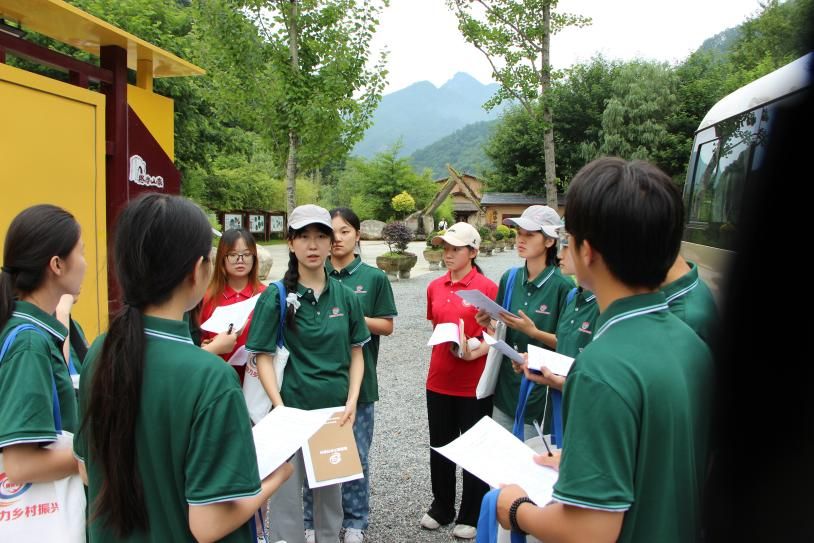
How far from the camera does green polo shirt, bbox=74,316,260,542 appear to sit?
136 cm

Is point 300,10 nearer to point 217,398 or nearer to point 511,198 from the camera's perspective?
point 217,398

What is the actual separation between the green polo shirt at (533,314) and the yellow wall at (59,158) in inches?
134

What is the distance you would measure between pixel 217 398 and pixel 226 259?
8.11ft

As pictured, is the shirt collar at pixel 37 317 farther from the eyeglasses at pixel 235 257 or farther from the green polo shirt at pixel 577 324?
the green polo shirt at pixel 577 324

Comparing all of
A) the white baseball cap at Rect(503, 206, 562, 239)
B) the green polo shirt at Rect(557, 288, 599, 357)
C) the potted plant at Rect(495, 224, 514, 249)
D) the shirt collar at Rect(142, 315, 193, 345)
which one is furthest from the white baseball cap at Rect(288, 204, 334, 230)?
the potted plant at Rect(495, 224, 514, 249)

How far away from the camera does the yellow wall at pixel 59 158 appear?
4.14 metres

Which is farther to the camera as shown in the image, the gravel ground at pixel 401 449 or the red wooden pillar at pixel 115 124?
the red wooden pillar at pixel 115 124

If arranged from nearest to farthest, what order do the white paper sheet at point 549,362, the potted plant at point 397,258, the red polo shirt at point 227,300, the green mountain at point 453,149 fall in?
the white paper sheet at point 549,362 → the red polo shirt at point 227,300 → the potted plant at point 397,258 → the green mountain at point 453,149

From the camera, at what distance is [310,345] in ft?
9.73

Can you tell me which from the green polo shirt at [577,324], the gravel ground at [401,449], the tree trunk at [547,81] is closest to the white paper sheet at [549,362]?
the green polo shirt at [577,324]

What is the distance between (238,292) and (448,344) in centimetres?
138

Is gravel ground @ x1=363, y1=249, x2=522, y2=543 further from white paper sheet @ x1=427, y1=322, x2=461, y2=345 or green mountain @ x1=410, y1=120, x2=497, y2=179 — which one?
green mountain @ x1=410, y1=120, x2=497, y2=179

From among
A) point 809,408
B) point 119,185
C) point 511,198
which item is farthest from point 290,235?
point 511,198

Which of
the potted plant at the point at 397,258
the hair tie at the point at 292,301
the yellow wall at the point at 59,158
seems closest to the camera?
the hair tie at the point at 292,301
